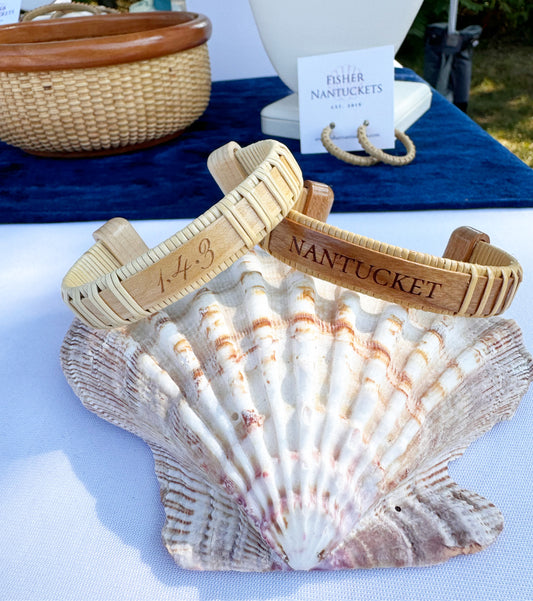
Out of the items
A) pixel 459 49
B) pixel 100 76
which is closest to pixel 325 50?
pixel 100 76

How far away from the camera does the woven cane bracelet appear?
1.21ft

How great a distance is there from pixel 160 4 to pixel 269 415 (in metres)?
1.14

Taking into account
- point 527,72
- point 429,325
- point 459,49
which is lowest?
point 527,72

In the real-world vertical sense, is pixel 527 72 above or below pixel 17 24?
below

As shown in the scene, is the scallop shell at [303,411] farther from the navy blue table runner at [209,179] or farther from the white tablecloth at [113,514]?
the navy blue table runner at [209,179]

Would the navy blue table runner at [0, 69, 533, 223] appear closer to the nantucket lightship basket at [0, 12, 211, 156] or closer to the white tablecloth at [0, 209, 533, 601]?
the nantucket lightship basket at [0, 12, 211, 156]

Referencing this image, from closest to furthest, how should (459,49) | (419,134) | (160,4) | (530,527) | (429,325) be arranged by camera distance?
(530,527) < (429,325) < (419,134) < (160,4) < (459,49)

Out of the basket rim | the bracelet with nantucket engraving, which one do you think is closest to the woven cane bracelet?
the bracelet with nantucket engraving

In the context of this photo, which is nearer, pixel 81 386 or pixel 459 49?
pixel 81 386

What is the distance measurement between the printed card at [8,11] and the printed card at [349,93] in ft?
1.62

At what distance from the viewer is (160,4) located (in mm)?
1230

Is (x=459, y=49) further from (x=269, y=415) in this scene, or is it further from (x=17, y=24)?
(x=269, y=415)

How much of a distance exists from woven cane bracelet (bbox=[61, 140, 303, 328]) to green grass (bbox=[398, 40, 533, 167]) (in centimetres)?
126
